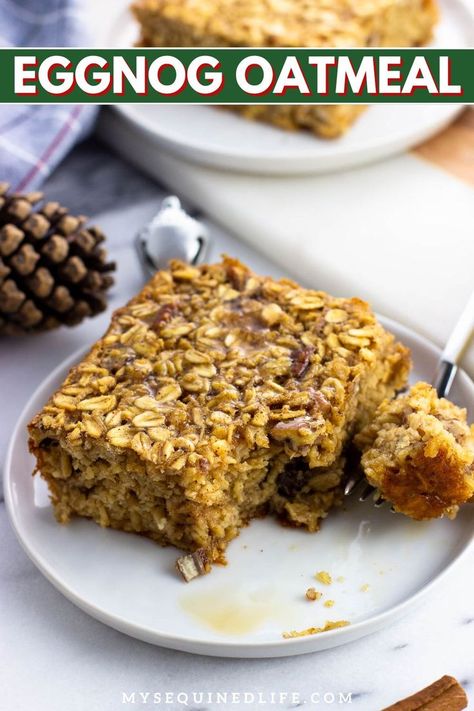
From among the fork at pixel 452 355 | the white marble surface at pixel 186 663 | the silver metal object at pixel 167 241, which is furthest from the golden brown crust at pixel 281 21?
the white marble surface at pixel 186 663

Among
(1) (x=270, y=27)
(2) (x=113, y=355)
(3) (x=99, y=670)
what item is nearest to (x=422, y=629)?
(3) (x=99, y=670)

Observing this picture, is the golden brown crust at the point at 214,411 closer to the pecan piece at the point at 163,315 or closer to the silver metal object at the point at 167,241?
the pecan piece at the point at 163,315

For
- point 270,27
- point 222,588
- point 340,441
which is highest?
point 270,27

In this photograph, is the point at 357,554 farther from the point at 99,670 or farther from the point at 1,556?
the point at 1,556

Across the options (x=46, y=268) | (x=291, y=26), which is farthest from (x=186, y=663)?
(x=291, y=26)

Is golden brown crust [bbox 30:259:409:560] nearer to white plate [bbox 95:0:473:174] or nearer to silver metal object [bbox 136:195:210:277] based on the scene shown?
silver metal object [bbox 136:195:210:277]
